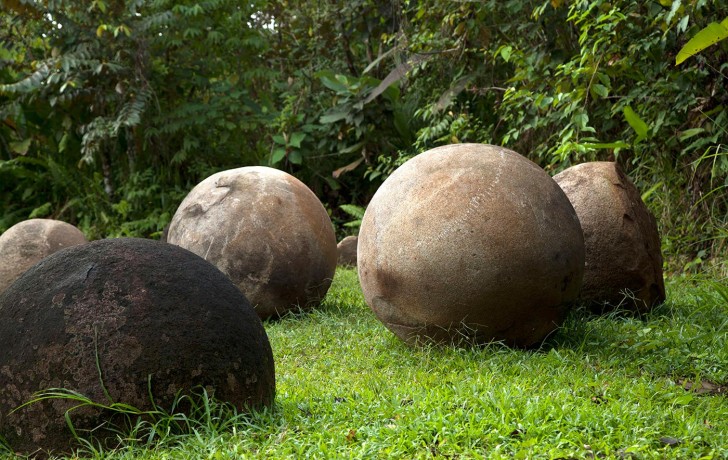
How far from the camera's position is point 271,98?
51.8 feet

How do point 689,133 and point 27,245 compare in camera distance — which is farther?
point 27,245

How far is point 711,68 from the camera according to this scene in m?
7.74

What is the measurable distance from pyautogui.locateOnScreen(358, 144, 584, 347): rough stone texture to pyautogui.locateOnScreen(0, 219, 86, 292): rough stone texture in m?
4.41

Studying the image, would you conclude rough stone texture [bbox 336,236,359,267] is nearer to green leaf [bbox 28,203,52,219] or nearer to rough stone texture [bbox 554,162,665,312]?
rough stone texture [bbox 554,162,665,312]

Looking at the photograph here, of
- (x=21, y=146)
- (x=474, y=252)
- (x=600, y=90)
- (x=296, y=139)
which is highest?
(x=600, y=90)

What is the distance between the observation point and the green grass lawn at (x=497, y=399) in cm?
342

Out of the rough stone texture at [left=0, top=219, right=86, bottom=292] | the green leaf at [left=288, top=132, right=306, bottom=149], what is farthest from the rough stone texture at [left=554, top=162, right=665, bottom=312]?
the green leaf at [left=288, top=132, right=306, bottom=149]

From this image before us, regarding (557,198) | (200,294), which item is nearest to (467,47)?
(557,198)

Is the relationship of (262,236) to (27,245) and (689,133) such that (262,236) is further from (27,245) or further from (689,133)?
(689,133)

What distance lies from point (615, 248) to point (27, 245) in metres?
5.81

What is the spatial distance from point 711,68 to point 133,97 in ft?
28.8

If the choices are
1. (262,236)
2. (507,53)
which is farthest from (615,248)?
(507,53)

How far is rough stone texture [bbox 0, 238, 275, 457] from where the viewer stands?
11.4 feet

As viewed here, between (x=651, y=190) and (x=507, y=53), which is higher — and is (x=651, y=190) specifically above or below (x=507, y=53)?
below
